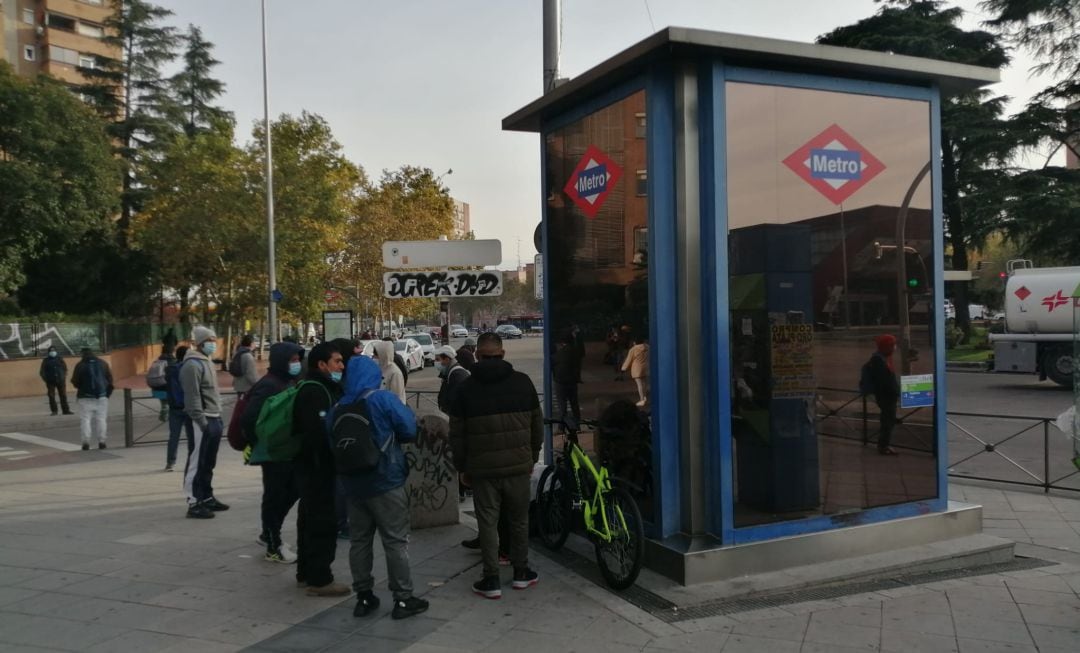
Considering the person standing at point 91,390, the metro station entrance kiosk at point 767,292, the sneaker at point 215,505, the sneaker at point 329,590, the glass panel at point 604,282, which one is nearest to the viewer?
the sneaker at point 329,590

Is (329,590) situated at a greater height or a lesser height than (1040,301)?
lesser

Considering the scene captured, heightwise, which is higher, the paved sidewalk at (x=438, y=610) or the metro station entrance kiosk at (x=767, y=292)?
Result: the metro station entrance kiosk at (x=767, y=292)

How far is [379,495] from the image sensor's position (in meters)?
5.07

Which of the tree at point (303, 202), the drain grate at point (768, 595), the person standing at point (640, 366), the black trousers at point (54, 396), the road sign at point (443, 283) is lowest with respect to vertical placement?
the drain grate at point (768, 595)

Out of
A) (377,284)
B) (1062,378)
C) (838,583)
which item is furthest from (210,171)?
(838,583)

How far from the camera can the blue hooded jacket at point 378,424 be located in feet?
16.6

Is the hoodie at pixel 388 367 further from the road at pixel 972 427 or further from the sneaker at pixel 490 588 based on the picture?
the sneaker at pixel 490 588

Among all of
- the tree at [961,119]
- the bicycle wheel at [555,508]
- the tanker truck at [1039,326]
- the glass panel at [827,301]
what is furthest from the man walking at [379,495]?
the tree at [961,119]

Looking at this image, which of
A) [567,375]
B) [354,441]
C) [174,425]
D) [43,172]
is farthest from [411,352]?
[354,441]

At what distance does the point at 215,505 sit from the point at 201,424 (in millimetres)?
804

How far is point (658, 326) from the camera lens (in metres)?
5.76

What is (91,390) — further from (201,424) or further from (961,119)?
(961,119)

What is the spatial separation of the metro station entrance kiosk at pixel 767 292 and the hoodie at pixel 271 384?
7.94 feet

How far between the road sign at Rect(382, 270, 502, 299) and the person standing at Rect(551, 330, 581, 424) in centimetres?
180
